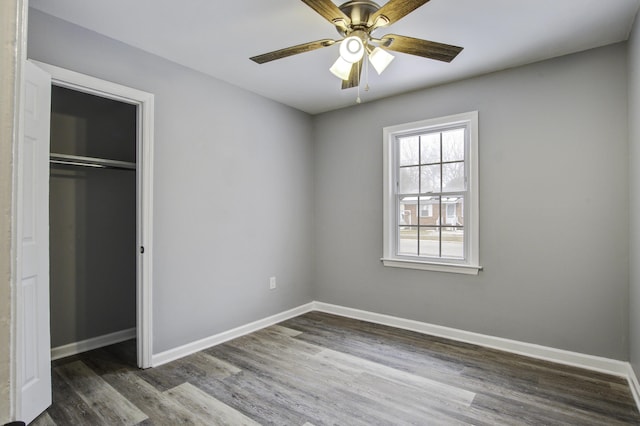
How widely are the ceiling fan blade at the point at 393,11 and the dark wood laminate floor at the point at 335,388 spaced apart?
7.65ft

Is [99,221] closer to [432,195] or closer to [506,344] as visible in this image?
[432,195]

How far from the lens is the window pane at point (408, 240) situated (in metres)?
3.82

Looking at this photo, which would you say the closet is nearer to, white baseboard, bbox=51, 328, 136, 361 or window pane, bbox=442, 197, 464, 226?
white baseboard, bbox=51, 328, 136, 361

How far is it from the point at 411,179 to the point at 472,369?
1947 millimetres

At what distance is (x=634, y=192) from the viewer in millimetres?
2486

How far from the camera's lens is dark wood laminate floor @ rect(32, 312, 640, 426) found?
85.5 inches

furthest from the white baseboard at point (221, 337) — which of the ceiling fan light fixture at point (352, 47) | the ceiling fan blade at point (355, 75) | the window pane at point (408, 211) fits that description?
the ceiling fan light fixture at point (352, 47)

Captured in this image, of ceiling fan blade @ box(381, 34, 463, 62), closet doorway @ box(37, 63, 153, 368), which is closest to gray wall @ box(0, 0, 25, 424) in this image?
ceiling fan blade @ box(381, 34, 463, 62)

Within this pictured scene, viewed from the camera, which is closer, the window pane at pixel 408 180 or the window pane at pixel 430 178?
the window pane at pixel 430 178

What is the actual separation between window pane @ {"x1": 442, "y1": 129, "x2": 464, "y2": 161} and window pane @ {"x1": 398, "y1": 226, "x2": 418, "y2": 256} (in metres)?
0.83

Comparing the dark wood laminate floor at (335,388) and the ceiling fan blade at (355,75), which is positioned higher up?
the ceiling fan blade at (355,75)

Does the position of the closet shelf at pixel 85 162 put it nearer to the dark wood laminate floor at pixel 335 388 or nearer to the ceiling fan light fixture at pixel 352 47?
the dark wood laminate floor at pixel 335 388

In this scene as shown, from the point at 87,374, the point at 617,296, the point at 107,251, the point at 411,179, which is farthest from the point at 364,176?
the point at 87,374

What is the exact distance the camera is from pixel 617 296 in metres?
2.71
